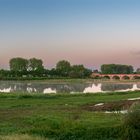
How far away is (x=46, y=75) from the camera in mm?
193125

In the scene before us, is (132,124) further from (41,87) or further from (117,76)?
(117,76)

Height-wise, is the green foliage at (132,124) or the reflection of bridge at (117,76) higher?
the reflection of bridge at (117,76)

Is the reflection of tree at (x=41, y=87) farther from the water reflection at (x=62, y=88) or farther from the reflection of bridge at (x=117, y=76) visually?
the reflection of bridge at (x=117, y=76)

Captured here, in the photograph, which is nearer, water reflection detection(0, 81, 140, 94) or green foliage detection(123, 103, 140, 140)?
green foliage detection(123, 103, 140, 140)

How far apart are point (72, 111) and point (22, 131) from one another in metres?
9.29

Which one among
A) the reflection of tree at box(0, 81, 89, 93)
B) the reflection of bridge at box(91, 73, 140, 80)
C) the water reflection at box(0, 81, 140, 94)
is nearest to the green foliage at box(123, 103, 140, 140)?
Result: the water reflection at box(0, 81, 140, 94)

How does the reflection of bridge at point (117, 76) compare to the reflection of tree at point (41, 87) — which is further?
the reflection of bridge at point (117, 76)

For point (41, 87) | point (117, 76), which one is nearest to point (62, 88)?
point (41, 87)

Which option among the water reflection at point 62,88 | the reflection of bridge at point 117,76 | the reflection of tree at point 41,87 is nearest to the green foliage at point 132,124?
the water reflection at point 62,88

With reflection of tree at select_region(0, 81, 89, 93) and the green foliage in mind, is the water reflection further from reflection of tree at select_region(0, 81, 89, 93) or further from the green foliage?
the green foliage

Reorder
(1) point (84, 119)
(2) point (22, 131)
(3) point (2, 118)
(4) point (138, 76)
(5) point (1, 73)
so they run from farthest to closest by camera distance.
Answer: (5) point (1, 73)
(4) point (138, 76)
(3) point (2, 118)
(1) point (84, 119)
(2) point (22, 131)

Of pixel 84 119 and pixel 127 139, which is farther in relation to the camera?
pixel 84 119

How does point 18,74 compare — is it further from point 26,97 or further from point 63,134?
point 63,134

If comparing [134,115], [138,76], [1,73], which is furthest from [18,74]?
[134,115]
